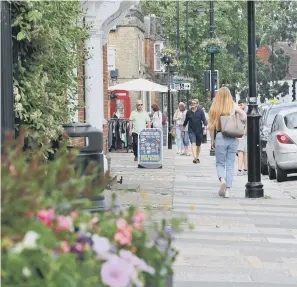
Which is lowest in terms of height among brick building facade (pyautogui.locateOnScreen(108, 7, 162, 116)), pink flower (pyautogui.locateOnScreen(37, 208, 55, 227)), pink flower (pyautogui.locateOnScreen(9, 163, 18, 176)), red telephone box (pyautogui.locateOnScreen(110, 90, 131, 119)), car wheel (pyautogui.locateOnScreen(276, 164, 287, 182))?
car wheel (pyautogui.locateOnScreen(276, 164, 287, 182))

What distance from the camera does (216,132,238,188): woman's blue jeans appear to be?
43.9ft

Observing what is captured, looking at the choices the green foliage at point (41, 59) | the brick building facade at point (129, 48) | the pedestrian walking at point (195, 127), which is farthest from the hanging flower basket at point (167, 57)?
the green foliage at point (41, 59)

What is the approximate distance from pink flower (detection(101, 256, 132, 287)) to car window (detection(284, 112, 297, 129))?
15.1 metres

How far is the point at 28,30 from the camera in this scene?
7609 mm

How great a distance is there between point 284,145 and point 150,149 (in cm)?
454

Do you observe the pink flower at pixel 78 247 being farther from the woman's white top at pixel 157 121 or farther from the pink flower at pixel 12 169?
the woman's white top at pixel 157 121

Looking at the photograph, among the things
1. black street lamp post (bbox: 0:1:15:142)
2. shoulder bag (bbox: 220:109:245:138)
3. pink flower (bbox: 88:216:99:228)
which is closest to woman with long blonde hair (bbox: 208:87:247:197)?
shoulder bag (bbox: 220:109:245:138)

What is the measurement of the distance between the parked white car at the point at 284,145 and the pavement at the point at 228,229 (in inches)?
13.6

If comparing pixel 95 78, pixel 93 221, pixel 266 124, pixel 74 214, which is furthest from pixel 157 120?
pixel 74 214

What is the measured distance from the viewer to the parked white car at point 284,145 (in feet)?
56.1

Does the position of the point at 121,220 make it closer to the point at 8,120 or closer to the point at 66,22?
the point at 8,120

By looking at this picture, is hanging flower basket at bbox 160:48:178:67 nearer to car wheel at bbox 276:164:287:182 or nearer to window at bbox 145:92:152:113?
car wheel at bbox 276:164:287:182

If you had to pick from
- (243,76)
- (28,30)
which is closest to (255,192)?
(28,30)

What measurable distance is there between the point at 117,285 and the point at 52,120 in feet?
18.3
